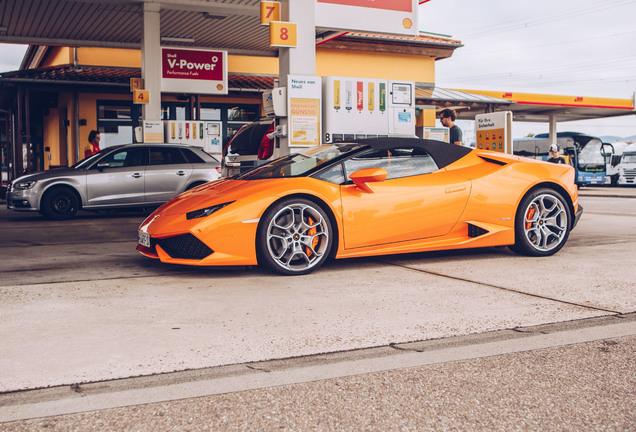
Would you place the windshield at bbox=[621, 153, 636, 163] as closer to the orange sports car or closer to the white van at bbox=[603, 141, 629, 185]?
the white van at bbox=[603, 141, 629, 185]

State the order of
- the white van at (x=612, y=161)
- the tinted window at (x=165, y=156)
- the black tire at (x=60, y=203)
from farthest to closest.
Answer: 1. the white van at (x=612, y=161)
2. the tinted window at (x=165, y=156)
3. the black tire at (x=60, y=203)

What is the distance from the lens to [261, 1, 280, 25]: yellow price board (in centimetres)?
912

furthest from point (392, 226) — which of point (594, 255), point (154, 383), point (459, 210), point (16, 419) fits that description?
point (16, 419)

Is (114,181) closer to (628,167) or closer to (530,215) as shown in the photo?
(530,215)

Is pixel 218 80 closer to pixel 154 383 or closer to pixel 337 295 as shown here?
pixel 337 295

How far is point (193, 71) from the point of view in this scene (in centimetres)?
1585

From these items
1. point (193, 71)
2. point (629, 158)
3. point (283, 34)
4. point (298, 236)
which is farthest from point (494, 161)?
point (629, 158)

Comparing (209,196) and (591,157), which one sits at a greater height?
(591,157)

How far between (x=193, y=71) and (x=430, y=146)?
10.6 m

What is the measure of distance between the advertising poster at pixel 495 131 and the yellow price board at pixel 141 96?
7692mm

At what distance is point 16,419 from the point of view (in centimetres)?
257

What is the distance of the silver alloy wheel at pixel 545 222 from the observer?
6551 mm

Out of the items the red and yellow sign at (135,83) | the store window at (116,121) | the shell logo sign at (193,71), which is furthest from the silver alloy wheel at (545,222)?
the store window at (116,121)

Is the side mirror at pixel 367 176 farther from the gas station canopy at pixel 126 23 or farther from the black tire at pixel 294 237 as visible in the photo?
the gas station canopy at pixel 126 23
